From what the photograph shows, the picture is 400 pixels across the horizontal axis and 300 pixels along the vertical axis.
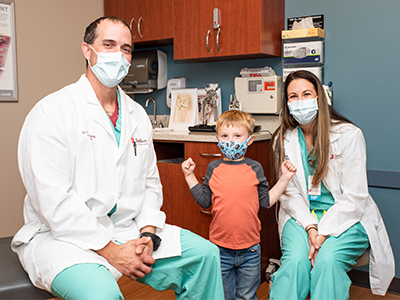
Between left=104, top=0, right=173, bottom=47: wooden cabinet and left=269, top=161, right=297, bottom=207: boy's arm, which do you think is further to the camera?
left=104, top=0, right=173, bottom=47: wooden cabinet

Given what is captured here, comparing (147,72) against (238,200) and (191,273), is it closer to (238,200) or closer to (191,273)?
(238,200)

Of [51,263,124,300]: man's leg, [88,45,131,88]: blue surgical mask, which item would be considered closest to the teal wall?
[88,45,131,88]: blue surgical mask

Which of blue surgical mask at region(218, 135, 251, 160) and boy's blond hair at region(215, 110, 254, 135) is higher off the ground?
boy's blond hair at region(215, 110, 254, 135)

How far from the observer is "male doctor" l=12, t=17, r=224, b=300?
1400 millimetres

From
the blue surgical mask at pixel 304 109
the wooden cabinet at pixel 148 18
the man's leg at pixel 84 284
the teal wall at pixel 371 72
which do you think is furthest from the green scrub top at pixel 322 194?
the wooden cabinet at pixel 148 18

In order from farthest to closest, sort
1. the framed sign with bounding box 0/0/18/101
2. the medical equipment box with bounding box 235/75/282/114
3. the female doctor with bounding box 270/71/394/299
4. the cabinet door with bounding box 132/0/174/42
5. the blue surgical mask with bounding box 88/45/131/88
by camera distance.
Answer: the cabinet door with bounding box 132/0/174/42 → the framed sign with bounding box 0/0/18/101 → the medical equipment box with bounding box 235/75/282/114 → the female doctor with bounding box 270/71/394/299 → the blue surgical mask with bounding box 88/45/131/88

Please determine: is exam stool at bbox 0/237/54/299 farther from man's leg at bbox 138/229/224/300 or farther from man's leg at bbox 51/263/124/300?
man's leg at bbox 138/229/224/300

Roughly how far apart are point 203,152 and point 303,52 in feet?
3.08

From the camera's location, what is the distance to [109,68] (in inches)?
65.7

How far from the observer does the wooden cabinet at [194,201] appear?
101 inches

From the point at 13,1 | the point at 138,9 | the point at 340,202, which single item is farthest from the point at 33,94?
the point at 340,202

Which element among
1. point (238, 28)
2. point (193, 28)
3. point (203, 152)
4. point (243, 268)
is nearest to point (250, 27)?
point (238, 28)

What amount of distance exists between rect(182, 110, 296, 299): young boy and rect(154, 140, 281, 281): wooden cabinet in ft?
1.61

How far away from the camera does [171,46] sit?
3418mm
